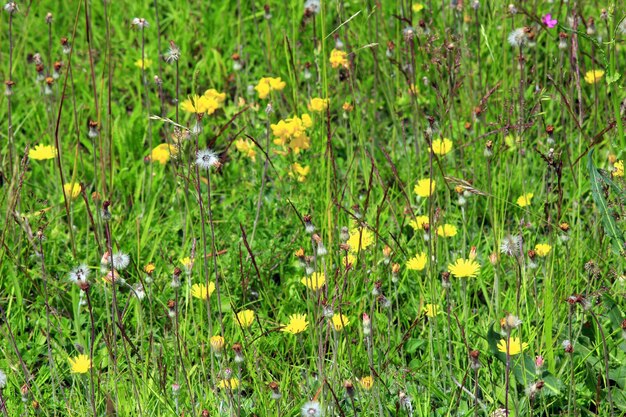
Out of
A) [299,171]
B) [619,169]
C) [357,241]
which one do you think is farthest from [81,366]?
[619,169]

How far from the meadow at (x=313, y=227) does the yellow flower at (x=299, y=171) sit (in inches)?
1.4

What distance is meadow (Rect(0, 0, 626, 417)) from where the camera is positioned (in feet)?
6.44

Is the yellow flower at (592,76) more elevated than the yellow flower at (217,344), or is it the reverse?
the yellow flower at (592,76)

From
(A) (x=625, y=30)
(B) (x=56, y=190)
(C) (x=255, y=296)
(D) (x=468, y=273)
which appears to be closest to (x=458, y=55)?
(A) (x=625, y=30)

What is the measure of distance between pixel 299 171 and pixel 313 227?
717 millimetres

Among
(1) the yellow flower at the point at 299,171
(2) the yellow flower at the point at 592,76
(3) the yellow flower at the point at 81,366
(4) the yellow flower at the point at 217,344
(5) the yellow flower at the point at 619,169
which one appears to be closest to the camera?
(4) the yellow flower at the point at 217,344

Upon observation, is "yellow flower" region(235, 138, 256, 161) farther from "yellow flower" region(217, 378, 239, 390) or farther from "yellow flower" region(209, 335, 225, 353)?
"yellow flower" region(209, 335, 225, 353)

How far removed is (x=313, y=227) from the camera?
2.00m

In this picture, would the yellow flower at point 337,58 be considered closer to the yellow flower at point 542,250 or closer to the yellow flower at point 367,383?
the yellow flower at point 542,250

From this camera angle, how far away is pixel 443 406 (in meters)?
2.04

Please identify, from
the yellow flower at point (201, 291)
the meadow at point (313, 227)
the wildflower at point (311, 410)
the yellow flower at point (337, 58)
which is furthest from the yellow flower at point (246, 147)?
the wildflower at point (311, 410)

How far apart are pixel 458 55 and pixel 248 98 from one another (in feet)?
3.56

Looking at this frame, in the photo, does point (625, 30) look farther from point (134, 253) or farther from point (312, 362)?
point (134, 253)

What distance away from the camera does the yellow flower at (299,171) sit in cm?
268
